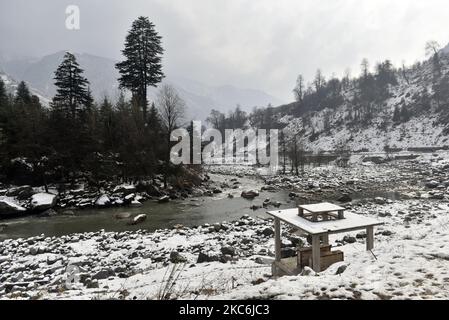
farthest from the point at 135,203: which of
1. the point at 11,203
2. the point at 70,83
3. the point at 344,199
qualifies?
the point at 70,83

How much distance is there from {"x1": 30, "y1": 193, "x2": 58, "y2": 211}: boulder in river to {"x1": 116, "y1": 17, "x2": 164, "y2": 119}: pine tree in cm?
1651

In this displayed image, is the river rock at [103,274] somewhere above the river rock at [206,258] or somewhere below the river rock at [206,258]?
below

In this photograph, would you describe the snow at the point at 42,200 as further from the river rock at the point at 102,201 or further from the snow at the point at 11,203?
the river rock at the point at 102,201

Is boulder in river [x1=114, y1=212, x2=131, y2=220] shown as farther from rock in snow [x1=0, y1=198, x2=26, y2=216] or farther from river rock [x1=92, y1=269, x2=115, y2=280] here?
river rock [x1=92, y1=269, x2=115, y2=280]

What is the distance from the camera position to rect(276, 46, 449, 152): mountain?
6294cm

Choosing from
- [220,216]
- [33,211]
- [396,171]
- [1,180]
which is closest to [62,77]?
[1,180]

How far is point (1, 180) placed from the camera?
26.0 meters

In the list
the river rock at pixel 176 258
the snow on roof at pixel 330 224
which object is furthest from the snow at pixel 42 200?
the snow on roof at pixel 330 224

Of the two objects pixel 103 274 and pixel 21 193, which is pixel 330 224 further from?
pixel 21 193

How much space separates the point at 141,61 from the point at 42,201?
21.2m

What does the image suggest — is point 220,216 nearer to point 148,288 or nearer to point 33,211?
point 148,288

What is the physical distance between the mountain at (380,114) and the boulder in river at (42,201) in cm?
5964

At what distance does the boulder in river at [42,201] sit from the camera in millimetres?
21930
